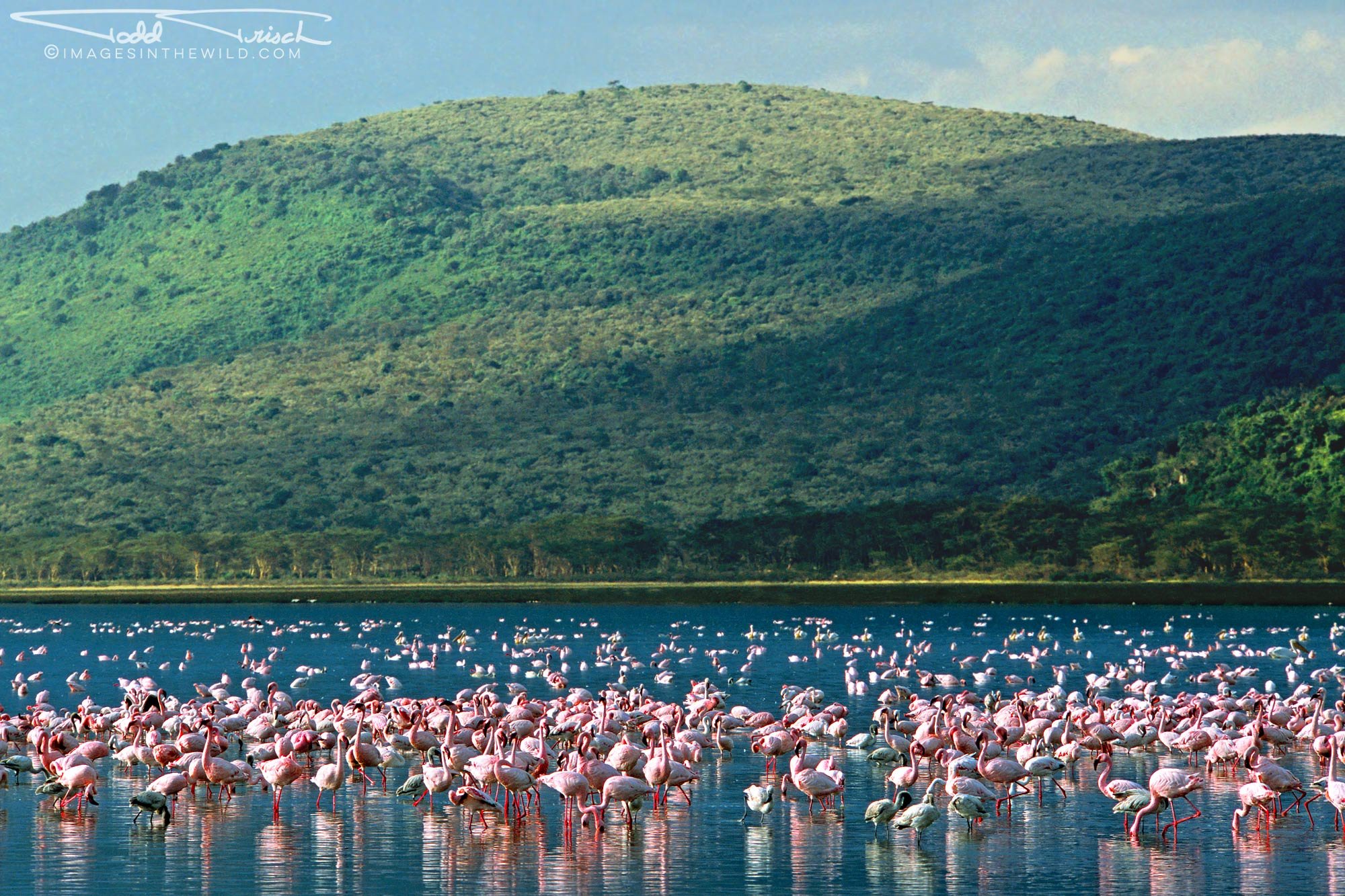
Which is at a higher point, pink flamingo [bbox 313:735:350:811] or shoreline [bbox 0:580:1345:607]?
shoreline [bbox 0:580:1345:607]

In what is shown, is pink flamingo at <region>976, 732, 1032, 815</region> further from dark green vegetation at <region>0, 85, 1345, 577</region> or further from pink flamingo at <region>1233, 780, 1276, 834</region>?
dark green vegetation at <region>0, 85, 1345, 577</region>

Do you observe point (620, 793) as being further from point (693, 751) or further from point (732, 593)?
point (732, 593)

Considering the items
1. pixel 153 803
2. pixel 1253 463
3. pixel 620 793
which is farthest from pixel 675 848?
pixel 1253 463

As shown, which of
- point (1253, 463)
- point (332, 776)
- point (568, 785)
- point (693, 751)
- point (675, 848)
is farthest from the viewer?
point (1253, 463)

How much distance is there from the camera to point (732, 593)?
4102 inches

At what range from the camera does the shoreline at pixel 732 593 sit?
95.8 m

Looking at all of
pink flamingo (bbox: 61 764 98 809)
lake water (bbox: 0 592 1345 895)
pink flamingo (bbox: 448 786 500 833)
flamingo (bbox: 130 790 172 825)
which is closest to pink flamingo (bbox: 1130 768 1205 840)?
lake water (bbox: 0 592 1345 895)

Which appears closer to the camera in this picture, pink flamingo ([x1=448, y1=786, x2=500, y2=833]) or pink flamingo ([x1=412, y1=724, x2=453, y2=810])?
pink flamingo ([x1=448, y1=786, x2=500, y2=833])

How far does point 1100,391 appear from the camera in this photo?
172m

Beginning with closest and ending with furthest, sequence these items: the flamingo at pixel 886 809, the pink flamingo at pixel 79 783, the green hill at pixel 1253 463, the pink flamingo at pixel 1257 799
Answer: the pink flamingo at pixel 1257 799 → the flamingo at pixel 886 809 → the pink flamingo at pixel 79 783 → the green hill at pixel 1253 463

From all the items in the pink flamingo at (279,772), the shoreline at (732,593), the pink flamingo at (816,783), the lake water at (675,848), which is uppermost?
the shoreline at (732,593)

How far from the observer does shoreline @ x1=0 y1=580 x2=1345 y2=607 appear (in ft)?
314

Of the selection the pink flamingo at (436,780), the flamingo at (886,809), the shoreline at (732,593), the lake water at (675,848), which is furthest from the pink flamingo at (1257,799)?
the shoreline at (732,593)

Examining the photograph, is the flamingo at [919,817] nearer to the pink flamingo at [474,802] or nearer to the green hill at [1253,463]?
the pink flamingo at [474,802]
